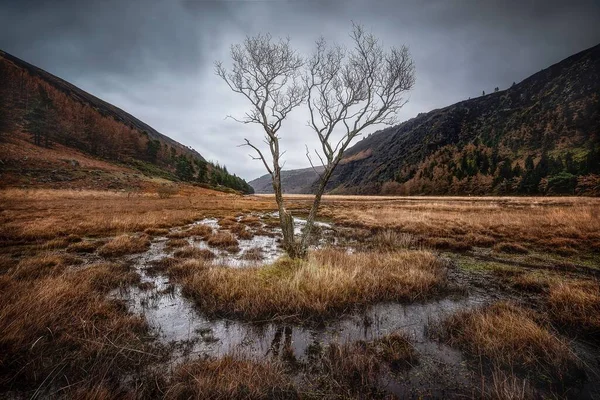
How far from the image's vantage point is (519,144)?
363 ft

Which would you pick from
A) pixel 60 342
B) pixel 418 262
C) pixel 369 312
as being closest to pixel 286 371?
pixel 369 312

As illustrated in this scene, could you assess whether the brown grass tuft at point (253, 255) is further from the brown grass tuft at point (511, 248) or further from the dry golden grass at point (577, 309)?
the brown grass tuft at point (511, 248)

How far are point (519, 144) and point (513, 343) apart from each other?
14911 centimetres

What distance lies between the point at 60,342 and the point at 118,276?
149 inches

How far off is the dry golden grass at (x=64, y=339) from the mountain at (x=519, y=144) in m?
75.9

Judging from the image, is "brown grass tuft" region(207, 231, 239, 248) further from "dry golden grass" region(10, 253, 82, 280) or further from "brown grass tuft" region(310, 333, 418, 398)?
"brown grass tuft" region(310, 333, 418, 398)

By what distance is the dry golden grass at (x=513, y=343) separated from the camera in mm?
3426

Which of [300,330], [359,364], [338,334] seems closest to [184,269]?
[300,330]

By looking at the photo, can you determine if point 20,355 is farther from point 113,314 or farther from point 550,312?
point 550,312

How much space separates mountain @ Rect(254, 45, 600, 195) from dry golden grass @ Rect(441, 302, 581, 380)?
2772 inches

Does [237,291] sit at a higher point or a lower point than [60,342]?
lower

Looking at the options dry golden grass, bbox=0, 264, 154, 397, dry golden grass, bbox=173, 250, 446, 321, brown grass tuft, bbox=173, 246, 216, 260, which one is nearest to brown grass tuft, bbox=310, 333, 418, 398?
dry golden grass, bbox=173, 250, 446, 321

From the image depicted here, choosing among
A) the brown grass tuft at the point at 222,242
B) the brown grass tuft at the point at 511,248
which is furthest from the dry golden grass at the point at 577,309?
the brown grass tuft at the point at 222,242

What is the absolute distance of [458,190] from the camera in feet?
326
